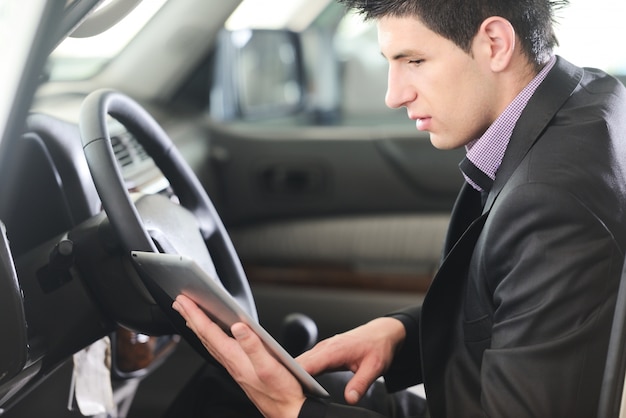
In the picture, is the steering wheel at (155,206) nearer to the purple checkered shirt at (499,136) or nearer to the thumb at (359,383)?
the thumb at (359,383)

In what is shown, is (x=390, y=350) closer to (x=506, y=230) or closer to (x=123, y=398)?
(x=506, y=230)

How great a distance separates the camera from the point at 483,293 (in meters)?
1.04

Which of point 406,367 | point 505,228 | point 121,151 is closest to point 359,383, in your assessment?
point 406,367

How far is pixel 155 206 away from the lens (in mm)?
1317

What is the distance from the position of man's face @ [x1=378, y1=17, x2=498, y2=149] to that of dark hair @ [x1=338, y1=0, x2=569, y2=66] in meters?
0.01

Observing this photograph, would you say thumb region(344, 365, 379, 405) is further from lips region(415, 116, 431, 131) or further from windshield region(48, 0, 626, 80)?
windshield region(48, 0, 626, 80)

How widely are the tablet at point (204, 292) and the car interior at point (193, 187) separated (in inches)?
2.9

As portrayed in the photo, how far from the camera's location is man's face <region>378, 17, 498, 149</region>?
43.9 inches

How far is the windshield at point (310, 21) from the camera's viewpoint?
2182 millimetres

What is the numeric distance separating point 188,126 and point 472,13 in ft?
4.88

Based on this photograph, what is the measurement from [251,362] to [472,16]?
544mm

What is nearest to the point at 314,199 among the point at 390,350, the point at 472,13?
the point at 390,350

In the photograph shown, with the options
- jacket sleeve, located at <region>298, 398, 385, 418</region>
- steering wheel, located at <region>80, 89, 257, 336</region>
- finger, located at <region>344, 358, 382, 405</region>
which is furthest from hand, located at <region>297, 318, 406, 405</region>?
steering wheel, located at <region>80, 89, 257, 336</region>

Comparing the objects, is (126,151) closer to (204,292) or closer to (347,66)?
(204,292)
